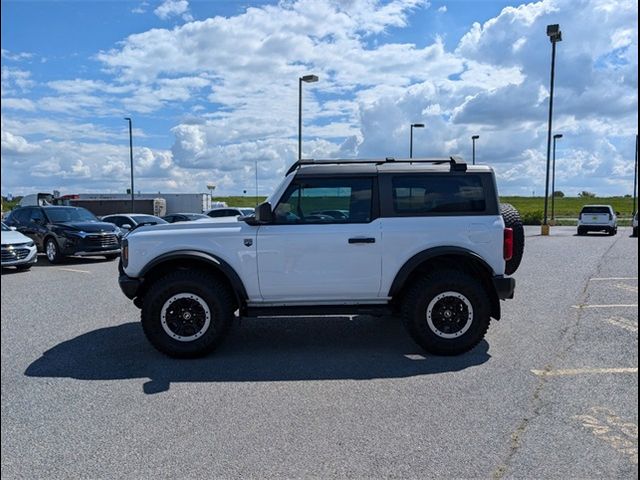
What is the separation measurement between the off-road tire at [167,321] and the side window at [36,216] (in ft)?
40.7

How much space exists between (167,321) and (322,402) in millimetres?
2103

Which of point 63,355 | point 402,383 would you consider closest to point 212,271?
point 63,355

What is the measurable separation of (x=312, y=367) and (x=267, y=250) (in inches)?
51.0

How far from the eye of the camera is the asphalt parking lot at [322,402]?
338cm

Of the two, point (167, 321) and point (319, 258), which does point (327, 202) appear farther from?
point (167, 321)

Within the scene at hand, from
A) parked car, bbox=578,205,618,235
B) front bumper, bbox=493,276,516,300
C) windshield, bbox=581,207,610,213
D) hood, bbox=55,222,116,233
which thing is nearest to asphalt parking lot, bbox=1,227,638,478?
front bumper, bbox=493,276,516,300

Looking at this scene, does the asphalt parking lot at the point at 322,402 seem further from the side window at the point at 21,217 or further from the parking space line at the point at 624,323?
the side window at the point at 21,217

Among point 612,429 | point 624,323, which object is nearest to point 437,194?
point 612,429

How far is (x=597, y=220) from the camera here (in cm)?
2845

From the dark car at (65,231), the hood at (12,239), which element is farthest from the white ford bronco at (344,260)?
the dark car at (65,231)

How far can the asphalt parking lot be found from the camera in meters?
3.38

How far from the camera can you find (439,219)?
5754mm

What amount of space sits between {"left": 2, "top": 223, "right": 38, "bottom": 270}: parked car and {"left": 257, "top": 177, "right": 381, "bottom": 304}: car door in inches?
366

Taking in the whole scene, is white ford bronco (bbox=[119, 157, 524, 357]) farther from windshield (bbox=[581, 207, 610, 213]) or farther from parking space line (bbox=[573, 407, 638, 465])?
windshield (bbox=[581, 207, 610, 213])
